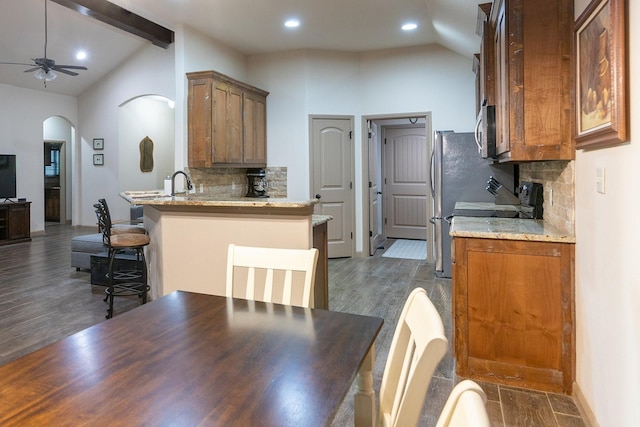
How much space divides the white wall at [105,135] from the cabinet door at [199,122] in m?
2.37

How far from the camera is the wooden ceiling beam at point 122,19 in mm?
4676

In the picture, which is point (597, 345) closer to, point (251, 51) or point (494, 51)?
point (494, 51)

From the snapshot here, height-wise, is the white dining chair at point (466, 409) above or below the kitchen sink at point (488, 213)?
below

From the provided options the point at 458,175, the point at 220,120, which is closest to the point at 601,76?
the point at 458,175

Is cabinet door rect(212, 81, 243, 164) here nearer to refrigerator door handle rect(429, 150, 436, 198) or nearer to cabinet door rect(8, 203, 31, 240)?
refrigerator door handle rect(429, 150, 436, 198)

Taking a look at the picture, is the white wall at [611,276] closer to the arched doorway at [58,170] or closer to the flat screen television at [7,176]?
the flat screen television at [7,176]

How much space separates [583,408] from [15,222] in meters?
8.38

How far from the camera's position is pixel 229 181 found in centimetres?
599

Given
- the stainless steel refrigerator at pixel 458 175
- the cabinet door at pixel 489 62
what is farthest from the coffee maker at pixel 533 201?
the stainless steel refrigerator at pixel 458 175

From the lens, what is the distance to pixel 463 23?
4141 mm

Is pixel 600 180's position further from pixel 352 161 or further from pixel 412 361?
pixel 352 161

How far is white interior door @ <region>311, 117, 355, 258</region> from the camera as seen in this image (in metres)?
6.00

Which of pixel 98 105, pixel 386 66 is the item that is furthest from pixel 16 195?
pixel 386 66

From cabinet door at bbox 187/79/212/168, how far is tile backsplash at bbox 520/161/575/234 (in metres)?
3.52
